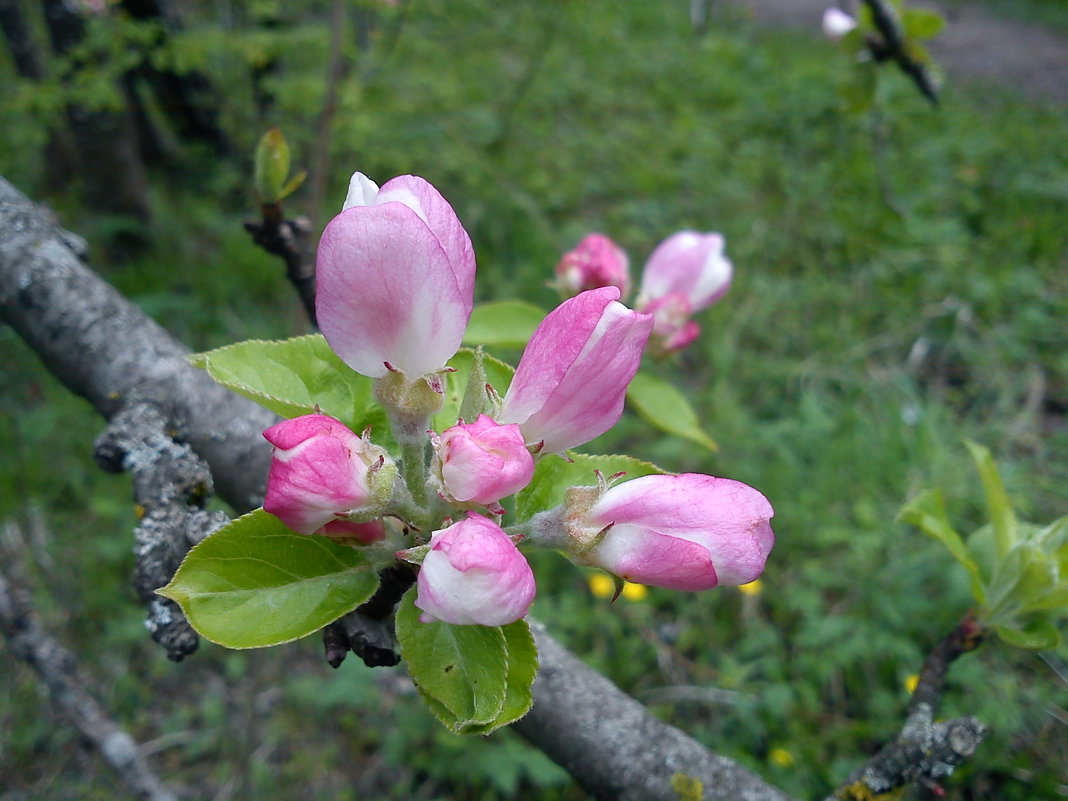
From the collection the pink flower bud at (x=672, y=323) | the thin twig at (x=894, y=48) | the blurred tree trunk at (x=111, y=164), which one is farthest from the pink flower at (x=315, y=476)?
the blurred tree trunk at (x=111, y=164)

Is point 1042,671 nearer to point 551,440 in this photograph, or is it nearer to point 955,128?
point 551,440

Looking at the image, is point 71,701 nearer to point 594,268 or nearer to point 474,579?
point 474,579

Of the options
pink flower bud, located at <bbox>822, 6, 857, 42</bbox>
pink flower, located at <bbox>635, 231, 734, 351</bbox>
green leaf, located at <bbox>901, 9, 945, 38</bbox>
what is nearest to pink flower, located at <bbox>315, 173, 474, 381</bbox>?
pink flower, located at <bbox>635, 231, 734, 351</bbox>

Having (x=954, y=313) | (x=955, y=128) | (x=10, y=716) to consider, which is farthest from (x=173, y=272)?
(x=955, y=128)

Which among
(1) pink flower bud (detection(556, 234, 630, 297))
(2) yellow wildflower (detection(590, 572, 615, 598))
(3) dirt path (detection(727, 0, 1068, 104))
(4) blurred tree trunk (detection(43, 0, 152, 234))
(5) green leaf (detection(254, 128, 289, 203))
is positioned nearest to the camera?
(5) green leaf (detection(254, 128, 289, 203))

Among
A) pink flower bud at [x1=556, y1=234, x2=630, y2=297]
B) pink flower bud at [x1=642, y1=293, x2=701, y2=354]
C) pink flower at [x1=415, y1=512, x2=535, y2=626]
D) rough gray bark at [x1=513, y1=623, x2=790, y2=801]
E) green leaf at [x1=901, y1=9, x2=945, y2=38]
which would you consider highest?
green leaf at [x1=901, y1=9, x2=945, y2=38]

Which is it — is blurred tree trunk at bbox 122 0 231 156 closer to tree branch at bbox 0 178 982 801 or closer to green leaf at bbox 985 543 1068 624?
tree branch at bbox 0 178 982 801
